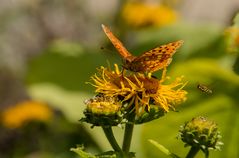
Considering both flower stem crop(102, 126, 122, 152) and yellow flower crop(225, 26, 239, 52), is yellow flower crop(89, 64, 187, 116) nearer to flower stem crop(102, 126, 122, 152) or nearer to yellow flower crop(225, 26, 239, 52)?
flower stem crop(102, 126, 122, 152)

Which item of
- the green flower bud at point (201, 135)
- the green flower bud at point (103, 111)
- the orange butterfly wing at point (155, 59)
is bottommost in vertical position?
the green flower bud at point (201, 135)

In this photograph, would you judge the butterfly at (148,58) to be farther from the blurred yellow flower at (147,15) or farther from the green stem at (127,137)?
the blurred yellow flower at (147,15)

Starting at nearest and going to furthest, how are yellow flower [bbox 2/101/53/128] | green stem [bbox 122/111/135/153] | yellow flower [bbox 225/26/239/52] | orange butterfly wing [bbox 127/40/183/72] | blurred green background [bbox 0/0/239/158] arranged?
orange butterfly wing [bbox 127/40/183/72] → green stem [bbox 122/111/135/153] → yellow flower [bbox 225/26/239/52] → blurred green background [bbox 0/0/239/158] → yellow flower [bbox 2/101/53/128]

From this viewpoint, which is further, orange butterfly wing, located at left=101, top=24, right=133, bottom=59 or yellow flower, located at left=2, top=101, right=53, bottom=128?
yellow flower, located at left=2, top=101, right=53, bottom=128

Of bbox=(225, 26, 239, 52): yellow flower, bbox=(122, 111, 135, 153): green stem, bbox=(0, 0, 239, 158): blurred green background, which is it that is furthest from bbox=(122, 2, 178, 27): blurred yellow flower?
bbox=(122, 111, 135, 153): green stem

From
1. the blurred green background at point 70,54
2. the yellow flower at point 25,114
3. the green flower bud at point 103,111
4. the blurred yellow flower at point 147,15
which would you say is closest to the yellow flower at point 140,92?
the green flower bud at point 103,111

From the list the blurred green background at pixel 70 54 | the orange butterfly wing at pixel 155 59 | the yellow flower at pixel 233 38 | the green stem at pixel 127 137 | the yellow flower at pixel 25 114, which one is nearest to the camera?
the orange butterfly wing at pixel 155 59
